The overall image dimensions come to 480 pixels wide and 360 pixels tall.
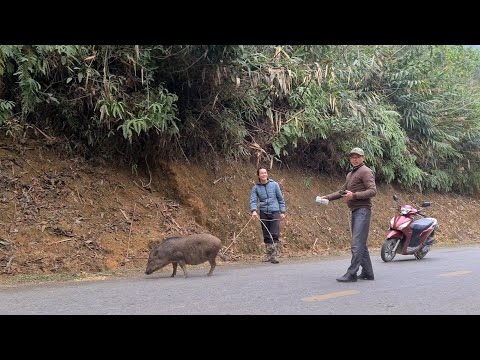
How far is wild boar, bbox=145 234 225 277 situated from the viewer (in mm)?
8195

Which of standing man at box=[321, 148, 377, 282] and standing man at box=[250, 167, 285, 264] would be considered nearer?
standing man at box=[321, 148, 377, 282]

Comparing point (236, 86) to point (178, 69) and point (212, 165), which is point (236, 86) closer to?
point (178, 69)

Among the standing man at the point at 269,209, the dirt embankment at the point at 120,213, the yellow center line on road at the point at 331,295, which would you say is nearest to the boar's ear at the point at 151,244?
Answer: the dirt embankment at the point at 120,213

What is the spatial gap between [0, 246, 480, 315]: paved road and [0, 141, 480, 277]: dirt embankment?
1313mm

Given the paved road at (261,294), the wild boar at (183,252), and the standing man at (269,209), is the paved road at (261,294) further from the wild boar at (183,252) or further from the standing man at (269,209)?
the standing man at (269,209)

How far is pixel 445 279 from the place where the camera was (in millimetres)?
7980

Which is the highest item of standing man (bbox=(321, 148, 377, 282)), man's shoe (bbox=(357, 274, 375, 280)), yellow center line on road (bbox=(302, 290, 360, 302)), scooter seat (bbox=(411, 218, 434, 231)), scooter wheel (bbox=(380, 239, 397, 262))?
standing man (bbox=(321, 148, 377, 282))

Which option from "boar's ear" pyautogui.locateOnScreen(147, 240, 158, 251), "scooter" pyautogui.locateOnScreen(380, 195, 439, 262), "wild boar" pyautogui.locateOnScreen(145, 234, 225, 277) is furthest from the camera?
"scooter" pyautogui.locateOnScreen(380, 195, 439, 262)

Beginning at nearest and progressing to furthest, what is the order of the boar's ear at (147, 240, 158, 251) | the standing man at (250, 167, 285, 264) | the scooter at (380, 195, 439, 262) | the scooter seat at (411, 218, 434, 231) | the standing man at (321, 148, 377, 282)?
the standing man at (321, 148, 377, 282) → the boar's ear at (147, 240, 158, 251) → the standing man at (250, 167, 285, 264) → the scooter at (380, 195, 439, 262) → the scooter seat at (411, 218, 434, 231)

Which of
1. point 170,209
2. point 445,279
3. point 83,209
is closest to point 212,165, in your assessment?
point 170,209

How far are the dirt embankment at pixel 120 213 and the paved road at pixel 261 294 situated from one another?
4.31 ft

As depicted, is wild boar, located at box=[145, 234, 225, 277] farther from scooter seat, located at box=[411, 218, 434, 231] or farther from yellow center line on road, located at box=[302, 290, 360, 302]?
scooter seat, located at box=[411, 218, 434, 231]

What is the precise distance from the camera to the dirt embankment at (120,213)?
880cm

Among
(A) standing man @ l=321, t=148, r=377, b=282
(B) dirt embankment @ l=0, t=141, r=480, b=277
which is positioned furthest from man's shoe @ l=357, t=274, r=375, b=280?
(B) dirt embankment @ l=0, t=141, r=480, b=277
